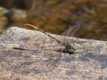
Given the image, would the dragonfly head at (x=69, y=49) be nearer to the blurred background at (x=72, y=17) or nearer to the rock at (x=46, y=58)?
the rock at (x=46, y=58)

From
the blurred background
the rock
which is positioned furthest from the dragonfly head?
the blurred background

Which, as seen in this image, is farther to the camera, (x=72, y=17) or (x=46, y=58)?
(x=72, y=17)

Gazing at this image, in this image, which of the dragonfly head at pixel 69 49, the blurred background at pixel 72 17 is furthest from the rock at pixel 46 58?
the blurred background at pixel 72 17

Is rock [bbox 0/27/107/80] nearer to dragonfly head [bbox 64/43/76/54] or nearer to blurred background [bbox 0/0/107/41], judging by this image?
dragonfly head [bbox 64/43/76/54]

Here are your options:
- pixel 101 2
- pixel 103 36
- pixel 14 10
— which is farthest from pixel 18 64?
pixel 14 10

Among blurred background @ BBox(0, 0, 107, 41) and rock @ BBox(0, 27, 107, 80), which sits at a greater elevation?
rock @ BBox(0, 27, 107, 80)

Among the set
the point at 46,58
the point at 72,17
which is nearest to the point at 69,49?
the point at 46,58

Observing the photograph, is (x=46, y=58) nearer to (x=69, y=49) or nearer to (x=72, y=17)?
(x=69, y=49)

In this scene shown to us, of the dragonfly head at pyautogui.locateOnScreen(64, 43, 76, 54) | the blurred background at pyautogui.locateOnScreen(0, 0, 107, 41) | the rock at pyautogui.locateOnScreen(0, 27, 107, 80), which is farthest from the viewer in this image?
the blurred background at pyautogui.locateOnScreen(0, 0, 107, 41)

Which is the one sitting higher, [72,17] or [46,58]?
[46,58]
